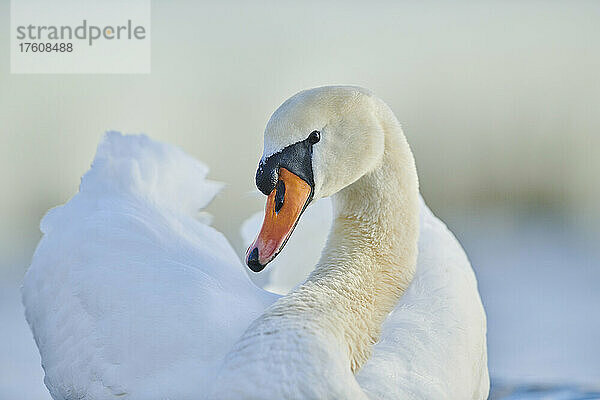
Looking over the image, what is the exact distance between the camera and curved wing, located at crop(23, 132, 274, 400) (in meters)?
2.68

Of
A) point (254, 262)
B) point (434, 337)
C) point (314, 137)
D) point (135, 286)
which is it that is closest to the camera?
point (254, 262)

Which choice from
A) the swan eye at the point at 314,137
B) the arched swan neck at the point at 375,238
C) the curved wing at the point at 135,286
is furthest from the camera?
the arched swan neck at the point at 375,238

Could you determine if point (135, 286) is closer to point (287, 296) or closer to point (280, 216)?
point (287, 296)

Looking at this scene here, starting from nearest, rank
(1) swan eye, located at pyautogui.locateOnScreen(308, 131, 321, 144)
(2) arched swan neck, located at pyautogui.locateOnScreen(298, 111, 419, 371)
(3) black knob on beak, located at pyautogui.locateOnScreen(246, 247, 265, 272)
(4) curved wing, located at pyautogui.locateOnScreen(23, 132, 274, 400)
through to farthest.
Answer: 1. (3) black knob on beak, located at pyautogui.locateOnScreen(246, 247, 265, 272)
2. (1) swan eye, located at pyautogui.locateOnScreen(308, 131, 321, 144)
3. (4) curved wing, located at pyautogui.locateOnScreen(23, 132, 274, 400)
4. (2) arched swan neck, located at pyautogui.locateOnScreen(298, 111, 419, 371)

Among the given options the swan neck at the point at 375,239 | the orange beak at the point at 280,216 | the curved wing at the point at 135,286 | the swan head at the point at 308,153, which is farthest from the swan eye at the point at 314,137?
the curved wing at the point at 135,286

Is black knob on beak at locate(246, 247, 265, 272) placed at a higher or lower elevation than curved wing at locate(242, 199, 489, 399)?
higher

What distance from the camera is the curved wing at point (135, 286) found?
2682mm

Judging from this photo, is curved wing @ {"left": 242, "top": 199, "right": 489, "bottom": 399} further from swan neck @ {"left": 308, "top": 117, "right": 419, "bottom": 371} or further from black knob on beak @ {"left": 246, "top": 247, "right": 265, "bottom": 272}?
black knob on beak @ {"left": 246, "top": 247, "right": 265, "bottom": 272}

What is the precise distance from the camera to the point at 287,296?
2682 millimetres

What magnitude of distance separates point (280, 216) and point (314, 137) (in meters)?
0.25

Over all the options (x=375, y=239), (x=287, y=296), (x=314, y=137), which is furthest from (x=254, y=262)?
(x=375, y=239)

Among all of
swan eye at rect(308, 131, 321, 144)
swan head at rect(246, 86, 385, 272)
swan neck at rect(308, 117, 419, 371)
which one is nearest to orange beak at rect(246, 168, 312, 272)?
swan head at rect(246, 86, 385, 272)

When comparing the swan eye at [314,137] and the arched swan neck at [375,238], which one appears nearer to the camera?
the swan eye at [314,137]

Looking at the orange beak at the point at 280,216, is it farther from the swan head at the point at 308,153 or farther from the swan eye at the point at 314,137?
the swan eye at the point at 314,137
